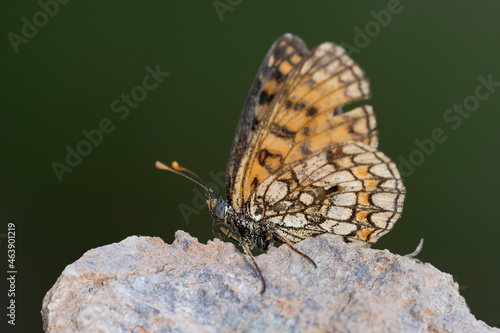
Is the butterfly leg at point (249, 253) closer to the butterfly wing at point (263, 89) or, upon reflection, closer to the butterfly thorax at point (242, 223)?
the butterfly thorax at point (242, 223)

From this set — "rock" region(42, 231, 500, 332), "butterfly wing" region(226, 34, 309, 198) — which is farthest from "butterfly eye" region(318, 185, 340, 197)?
"butterfly wing" region(226, 34, 309, 198)

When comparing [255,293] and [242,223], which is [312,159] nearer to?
[242,223]

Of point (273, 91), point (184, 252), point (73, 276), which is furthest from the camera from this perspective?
point (273, 91)

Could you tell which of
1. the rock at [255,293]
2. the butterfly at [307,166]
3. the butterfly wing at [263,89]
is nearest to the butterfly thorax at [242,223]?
the butterfly at [307,166]

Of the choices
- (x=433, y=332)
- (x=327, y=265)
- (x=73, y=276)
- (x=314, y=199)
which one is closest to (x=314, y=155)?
(x=314, y=199)

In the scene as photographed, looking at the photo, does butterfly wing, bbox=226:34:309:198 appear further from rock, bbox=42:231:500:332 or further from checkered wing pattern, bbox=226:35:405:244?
rock, bbox=42:231:500:332

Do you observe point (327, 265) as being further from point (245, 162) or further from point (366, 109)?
point (366, 109)
